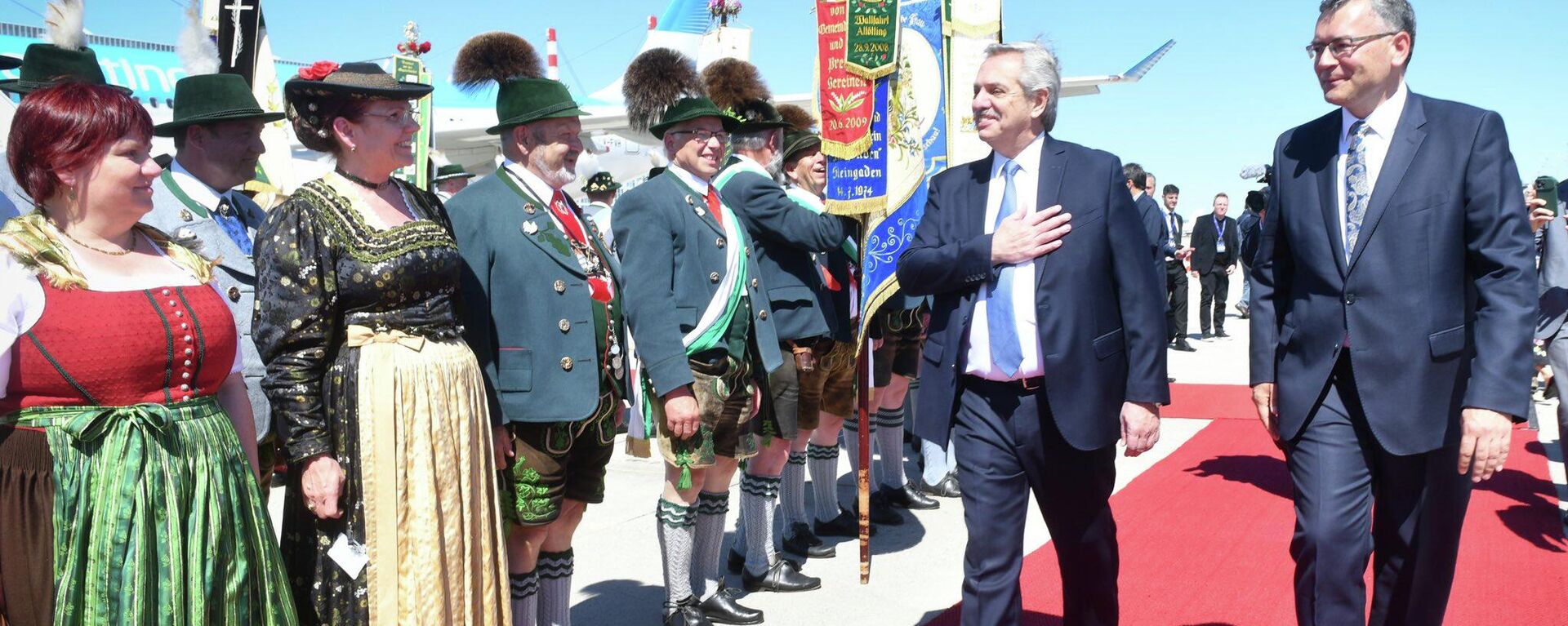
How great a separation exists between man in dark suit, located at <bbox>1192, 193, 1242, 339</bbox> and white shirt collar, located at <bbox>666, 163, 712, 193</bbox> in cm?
1193

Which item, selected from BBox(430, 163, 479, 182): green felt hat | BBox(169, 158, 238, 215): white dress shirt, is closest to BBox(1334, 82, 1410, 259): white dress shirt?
BBox(169, 158, 238, 215): white dress shirt

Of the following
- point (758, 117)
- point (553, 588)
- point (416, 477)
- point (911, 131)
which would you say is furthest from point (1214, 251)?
point (416, 477)

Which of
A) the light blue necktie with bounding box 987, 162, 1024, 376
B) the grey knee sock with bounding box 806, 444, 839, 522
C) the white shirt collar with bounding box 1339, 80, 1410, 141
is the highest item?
the white shirt collar with bounding box 1339, 80, 1410, 141

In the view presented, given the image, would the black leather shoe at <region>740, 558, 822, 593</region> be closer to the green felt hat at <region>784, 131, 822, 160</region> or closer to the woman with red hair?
the green felt hat at <region>784, 131, 822, 160</region>

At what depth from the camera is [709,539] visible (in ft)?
14.4

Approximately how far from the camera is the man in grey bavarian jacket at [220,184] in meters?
3.16

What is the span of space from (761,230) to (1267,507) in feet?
10.6

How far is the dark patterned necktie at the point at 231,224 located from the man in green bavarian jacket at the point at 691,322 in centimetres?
115

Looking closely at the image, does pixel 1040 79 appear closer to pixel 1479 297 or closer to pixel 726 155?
pixel 1479 297

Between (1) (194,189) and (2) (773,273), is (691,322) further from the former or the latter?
(1) (194,189)

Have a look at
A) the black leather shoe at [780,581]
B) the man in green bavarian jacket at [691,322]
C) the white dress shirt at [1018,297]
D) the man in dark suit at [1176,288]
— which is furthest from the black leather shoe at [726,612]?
the man in dark suit at [1176,288]

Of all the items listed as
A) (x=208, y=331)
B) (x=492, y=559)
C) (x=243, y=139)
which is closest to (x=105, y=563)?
(x=208, y=331)

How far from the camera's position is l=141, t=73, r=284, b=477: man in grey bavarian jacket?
3160 mm

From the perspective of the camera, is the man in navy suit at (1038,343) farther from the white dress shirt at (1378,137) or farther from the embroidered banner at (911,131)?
the embroidered banner at (911,131)
